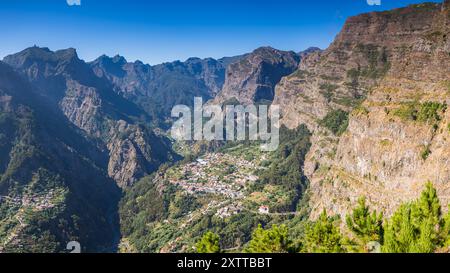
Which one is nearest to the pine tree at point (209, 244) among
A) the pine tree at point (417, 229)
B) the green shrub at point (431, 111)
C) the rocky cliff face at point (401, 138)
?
the pine tree at point (417, 229)

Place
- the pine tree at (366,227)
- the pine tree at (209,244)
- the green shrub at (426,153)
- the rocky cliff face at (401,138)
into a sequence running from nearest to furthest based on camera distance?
1. the pine tree at (366,227)
2. the pine tree at (209,244)
3. the green shrub at (426,153)
4. the rocky cliff face at (401,138)

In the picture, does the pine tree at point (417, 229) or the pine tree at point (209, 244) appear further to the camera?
the pine tree at point (209, 244)

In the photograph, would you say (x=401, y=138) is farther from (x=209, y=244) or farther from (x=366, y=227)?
(x=209, y=244)

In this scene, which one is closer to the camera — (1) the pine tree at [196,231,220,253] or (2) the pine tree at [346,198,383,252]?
(2) the pine tree at [346,198,383,252]

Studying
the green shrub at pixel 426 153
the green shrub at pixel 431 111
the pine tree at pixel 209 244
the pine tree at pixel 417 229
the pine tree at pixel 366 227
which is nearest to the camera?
the pine tree at pixel 417 229

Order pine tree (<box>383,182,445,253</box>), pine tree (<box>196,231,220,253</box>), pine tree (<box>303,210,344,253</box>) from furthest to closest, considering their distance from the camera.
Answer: pine tree (<box>196,231,220,253</box>), pine tree (<box>303,210,344,253</box>), pine tree (<box>383,182,445,253</box>)

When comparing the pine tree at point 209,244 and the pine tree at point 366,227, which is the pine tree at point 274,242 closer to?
the pine tree at point 209,244

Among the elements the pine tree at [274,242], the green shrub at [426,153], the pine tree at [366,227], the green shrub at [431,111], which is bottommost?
the pine tree at [274,242]

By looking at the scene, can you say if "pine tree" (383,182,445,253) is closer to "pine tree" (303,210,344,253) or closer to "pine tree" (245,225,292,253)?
"pine tree" (303,210,344,253)

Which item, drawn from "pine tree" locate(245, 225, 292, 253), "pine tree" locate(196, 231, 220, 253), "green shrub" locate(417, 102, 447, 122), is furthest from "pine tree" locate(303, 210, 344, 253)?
"green shrub" locate(417, 102, 447, 122)

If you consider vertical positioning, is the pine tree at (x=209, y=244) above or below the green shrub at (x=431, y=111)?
below
